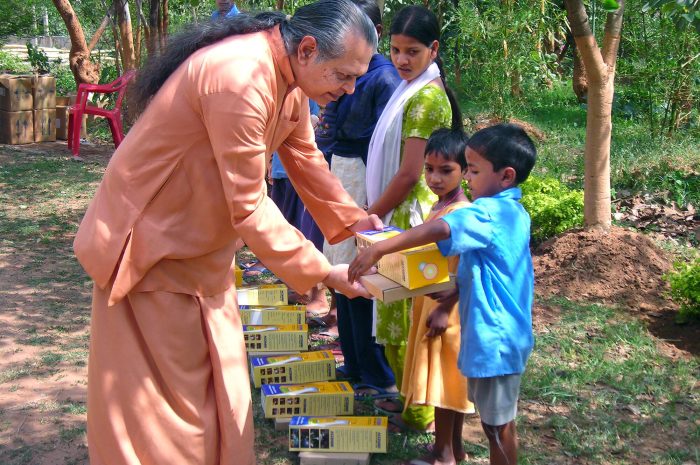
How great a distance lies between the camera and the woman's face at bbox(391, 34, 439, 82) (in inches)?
146

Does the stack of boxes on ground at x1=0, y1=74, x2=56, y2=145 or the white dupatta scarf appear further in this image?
the stack of boxes on ground at x1=0, y1=74, x2=56, y2=145

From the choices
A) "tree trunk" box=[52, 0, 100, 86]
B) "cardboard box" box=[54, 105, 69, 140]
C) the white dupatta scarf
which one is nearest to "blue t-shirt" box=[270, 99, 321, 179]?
the white dupatta scarf

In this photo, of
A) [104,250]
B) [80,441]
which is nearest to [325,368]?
[80,441]

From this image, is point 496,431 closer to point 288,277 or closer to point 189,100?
point 288,277

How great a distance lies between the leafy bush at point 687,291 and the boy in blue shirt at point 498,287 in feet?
7.50

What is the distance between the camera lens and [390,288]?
2.67 m

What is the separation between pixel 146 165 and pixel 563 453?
2283mm

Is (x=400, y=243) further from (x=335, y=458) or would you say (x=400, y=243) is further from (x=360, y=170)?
(x=360, y=170)

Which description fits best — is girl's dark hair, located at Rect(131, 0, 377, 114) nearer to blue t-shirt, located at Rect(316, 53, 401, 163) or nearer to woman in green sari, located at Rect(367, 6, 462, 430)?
woman in green sari, located at Rect(367, 6, 462, 430)

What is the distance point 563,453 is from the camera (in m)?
3.56

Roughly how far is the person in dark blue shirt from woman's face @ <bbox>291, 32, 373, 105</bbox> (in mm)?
1591

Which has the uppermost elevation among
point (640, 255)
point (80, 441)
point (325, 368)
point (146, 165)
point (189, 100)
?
point (189, 100)

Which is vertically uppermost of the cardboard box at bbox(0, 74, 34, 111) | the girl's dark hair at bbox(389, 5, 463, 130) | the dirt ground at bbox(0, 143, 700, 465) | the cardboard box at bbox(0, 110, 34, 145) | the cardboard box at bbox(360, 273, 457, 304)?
the girl's dark hair at bbox(389, 5, 463, 130)

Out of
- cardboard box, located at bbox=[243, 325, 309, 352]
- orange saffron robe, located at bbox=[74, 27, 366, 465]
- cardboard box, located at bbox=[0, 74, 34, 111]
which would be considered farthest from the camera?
cardboard box, located at bbox=[0, 74, 34, 111]
